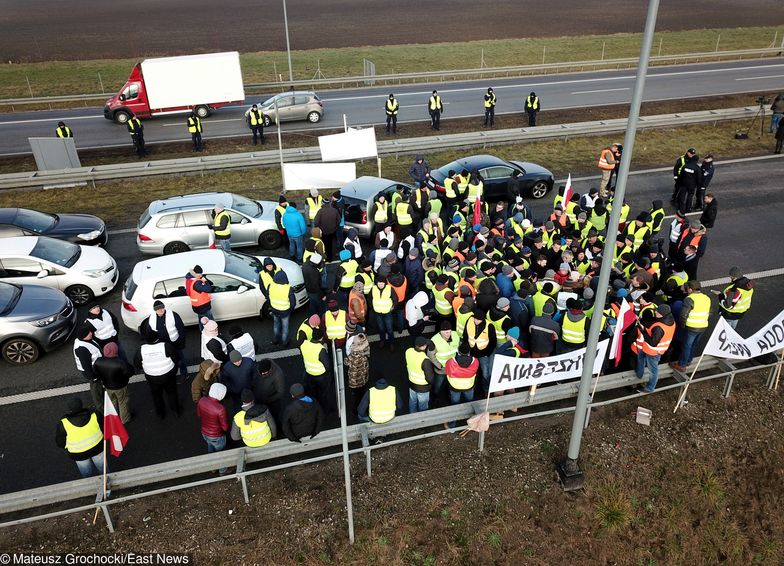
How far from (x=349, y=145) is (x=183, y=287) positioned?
7016 mm

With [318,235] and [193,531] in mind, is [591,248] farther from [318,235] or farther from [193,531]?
[193,531]

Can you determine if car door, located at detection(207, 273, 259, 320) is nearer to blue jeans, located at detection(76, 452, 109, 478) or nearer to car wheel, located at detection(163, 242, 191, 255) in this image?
car wheel, located at detection(163, 242, 191, 255)

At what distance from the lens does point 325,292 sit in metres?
12.9

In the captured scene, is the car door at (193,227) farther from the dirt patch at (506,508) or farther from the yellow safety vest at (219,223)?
the dirt patch at (506,508)

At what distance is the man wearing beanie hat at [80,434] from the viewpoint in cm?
726

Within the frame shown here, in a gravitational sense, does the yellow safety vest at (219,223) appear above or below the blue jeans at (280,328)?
above

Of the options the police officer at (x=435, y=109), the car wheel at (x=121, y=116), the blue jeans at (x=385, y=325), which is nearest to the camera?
the blue jeans at (x=385, y=325)

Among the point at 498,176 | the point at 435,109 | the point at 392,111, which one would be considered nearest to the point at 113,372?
the point at 498,176

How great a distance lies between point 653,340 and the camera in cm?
887

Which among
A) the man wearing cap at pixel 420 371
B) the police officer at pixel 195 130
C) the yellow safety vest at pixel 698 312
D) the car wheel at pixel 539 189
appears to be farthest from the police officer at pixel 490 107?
the man wearing cap at pixel 420 371

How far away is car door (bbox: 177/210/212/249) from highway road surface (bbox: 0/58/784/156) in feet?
37.8

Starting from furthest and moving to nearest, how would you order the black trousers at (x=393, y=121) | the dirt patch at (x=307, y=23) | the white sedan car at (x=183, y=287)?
1. the dirt patch at (x=307, y=23)
2. the black trousers at (x=393, y=121)
3. the white sedan car at (x=183, y=287)

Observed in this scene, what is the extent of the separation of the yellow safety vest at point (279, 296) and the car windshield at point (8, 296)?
4.86 metres

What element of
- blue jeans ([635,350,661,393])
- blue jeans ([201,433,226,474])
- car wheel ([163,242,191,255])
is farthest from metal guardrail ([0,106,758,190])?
blue jeans ([635,350,661,393])
